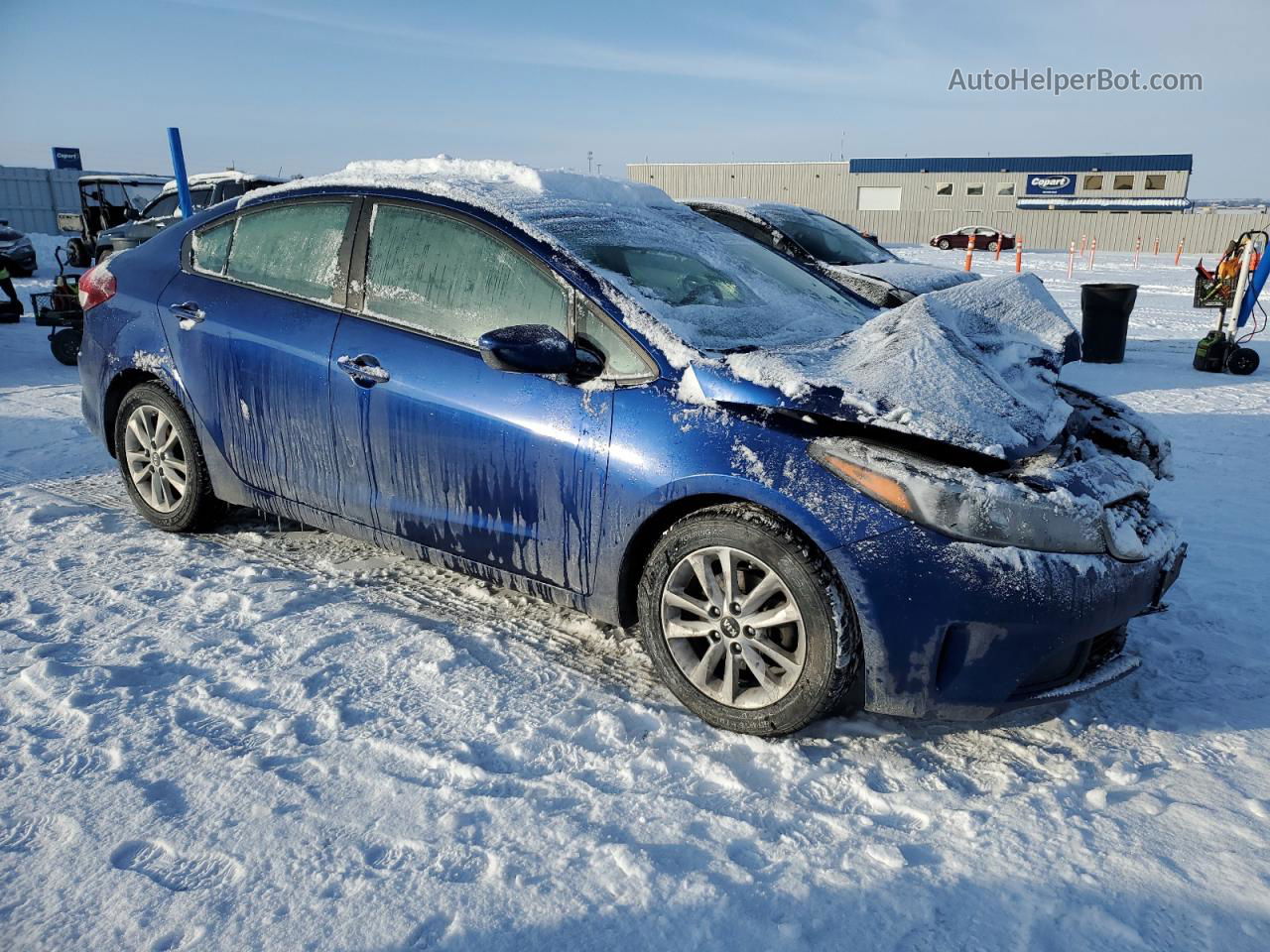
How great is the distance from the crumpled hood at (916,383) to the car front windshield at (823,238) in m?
5.20

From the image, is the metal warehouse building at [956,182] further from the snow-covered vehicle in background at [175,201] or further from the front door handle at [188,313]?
the front door handle at [188,313]

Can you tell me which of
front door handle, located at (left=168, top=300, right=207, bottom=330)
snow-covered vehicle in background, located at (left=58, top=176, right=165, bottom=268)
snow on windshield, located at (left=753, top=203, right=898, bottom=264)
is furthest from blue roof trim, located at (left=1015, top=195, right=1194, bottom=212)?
front door handle, located at (left=168, top=300, right=207, bottom=330)

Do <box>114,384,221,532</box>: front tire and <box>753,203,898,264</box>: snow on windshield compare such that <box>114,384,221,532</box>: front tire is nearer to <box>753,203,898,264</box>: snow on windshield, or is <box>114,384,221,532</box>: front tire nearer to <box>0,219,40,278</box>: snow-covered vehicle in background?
<box>753,203,898,264</box>: snow on windshield

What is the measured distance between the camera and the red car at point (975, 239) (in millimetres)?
33044

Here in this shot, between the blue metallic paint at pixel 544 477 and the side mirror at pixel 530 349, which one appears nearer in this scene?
the blue metallic paint at pixel 544 477

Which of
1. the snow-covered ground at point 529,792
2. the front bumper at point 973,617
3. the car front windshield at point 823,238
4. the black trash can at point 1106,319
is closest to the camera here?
the snow-covered ground at point 529,792

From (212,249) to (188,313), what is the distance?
323 mm

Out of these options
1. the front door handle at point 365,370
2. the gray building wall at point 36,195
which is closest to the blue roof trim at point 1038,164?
the gray building wall at point 36,195

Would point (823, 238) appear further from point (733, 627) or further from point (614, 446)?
point (733, 627)

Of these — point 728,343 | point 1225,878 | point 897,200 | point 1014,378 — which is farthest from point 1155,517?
point 897,200

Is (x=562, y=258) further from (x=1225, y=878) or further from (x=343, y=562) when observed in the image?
(x=1225, y=878)

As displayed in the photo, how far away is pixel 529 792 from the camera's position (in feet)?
7.57

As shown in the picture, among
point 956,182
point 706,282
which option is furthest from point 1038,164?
point 706,282

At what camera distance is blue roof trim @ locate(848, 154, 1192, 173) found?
50250 millimetres
